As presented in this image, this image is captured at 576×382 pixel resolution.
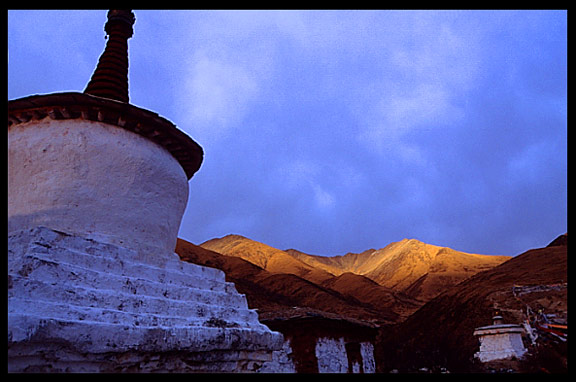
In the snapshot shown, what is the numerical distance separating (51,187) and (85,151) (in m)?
0.61

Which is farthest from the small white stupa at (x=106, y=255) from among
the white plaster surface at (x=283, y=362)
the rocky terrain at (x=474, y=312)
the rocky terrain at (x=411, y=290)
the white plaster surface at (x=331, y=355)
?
the rocky terrain at (x=474, y=312)

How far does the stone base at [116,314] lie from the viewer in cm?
333

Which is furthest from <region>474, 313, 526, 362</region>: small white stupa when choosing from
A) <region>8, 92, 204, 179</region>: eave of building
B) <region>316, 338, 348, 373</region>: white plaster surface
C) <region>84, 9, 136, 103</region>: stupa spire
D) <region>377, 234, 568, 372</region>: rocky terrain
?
<region>84, 9, 136, 103</region>: stupa spire

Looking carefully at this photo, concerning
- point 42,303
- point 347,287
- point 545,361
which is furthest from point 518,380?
point 347,287

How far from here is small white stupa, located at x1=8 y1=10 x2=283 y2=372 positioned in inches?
138

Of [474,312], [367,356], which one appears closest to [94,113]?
[367,356]

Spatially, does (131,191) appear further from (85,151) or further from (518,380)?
(518,380)

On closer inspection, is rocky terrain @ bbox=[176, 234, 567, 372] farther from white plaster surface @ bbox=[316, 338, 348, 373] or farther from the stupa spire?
the stupa spire

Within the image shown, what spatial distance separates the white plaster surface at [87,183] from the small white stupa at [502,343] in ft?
27.8

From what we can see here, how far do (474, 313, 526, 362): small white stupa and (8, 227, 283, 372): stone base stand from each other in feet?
23.0

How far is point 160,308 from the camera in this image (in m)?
4.34

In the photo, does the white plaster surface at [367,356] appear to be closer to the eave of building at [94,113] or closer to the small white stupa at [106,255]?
the small white stupa at [106,255]

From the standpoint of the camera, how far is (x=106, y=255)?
14.6 ft

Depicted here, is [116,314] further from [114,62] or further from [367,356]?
[367,356]
